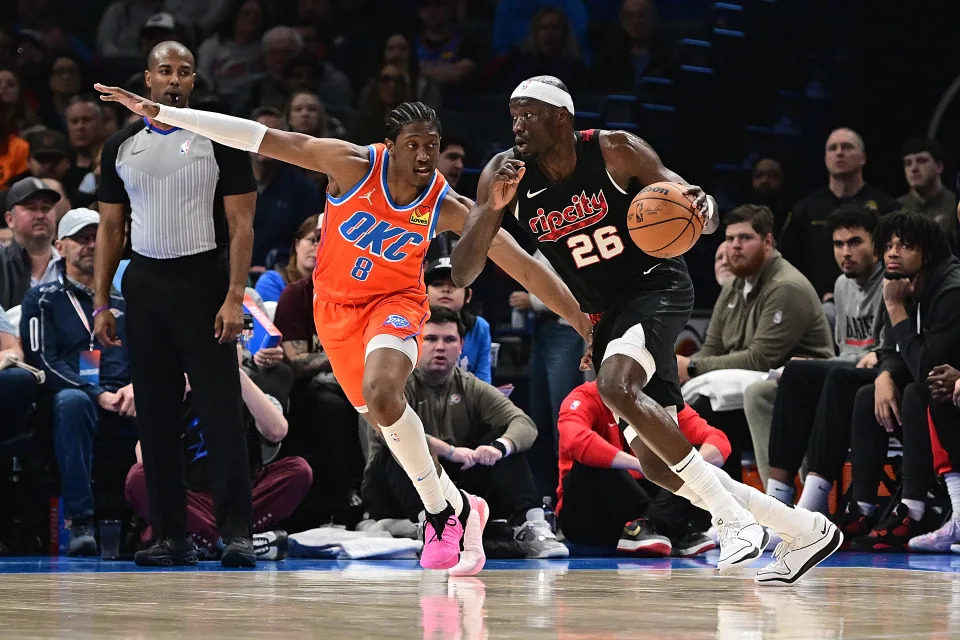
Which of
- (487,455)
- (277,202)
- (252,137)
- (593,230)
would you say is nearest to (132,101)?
(252,137)

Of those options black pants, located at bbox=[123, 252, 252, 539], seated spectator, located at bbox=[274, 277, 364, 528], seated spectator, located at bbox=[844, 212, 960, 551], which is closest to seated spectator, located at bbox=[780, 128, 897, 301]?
seated spectator, located at bbox=[844, 212, 960, 551]

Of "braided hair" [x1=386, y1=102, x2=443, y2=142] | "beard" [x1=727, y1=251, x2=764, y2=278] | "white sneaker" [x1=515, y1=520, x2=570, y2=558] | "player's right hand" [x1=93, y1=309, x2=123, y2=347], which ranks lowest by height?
"white sneaker" [x1=515, y1=520, x2=570, y2=558]

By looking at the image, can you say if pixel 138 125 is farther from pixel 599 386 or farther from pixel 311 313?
pixel 599 386

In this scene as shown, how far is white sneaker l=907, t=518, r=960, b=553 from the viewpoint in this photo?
7.21 metres

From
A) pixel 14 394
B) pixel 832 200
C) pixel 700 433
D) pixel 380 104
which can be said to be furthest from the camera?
pixel 380 104

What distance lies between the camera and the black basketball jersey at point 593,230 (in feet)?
17.6

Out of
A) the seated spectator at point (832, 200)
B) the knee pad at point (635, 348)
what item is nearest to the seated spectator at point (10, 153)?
the seated spectator at point (832, 200)

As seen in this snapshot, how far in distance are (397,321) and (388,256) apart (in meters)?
0.32

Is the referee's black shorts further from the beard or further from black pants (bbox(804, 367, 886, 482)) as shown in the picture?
the beard

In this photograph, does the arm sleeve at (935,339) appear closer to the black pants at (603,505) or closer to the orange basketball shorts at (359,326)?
the black pants at (603,505)

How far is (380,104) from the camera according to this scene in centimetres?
1052

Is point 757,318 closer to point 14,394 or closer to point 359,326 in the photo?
point 359,326

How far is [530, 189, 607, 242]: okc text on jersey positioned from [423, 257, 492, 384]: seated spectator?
88.2 inches

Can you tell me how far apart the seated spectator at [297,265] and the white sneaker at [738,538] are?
341 cm
